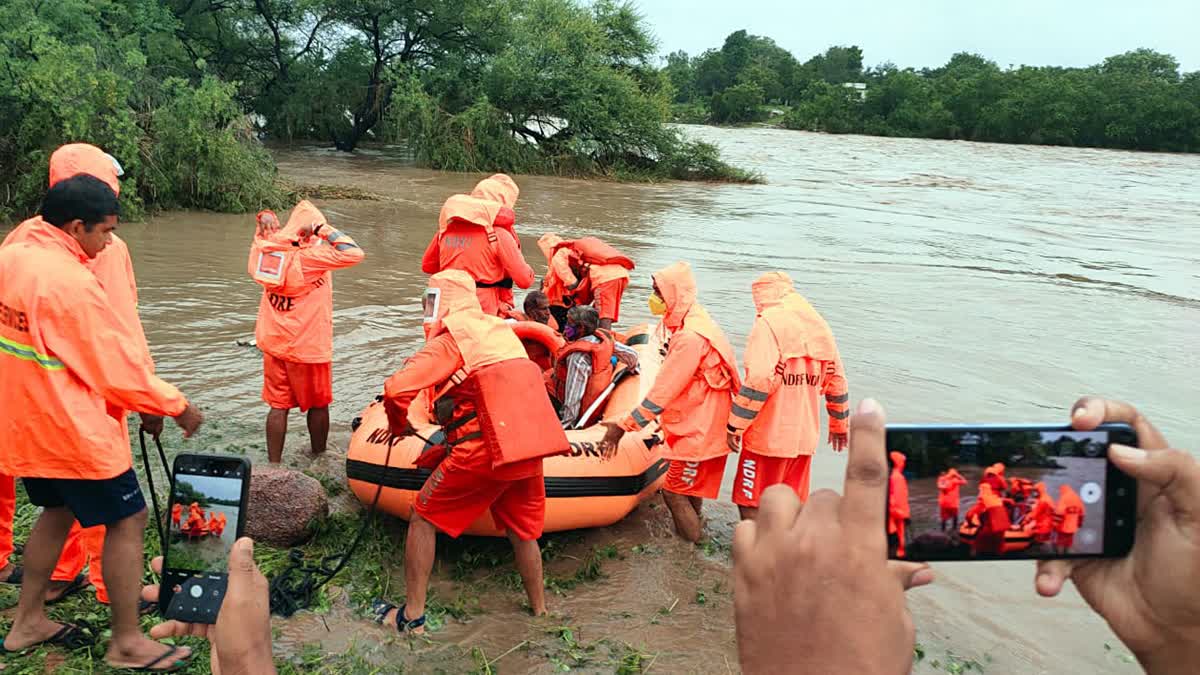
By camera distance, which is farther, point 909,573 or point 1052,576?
point 1052,576

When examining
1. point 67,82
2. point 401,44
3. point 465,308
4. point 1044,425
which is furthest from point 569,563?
point 401,44

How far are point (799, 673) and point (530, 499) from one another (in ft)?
10.8

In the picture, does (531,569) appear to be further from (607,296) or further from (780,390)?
(607,296)

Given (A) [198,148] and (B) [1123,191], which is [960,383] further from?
(B) [1123,191]

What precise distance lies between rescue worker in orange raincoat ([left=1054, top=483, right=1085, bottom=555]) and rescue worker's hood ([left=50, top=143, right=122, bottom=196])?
3.50 m

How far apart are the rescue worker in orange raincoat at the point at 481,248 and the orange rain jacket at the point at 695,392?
1.88 meters

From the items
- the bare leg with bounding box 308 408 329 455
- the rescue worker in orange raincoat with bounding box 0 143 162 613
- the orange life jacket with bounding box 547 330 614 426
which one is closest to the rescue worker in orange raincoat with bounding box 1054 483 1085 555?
the rescue worker in orange raincoat with bounding box 0 143 162 613

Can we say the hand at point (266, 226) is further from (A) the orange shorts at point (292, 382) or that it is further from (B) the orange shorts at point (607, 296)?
(B) the orange shorts at point (607, 296)

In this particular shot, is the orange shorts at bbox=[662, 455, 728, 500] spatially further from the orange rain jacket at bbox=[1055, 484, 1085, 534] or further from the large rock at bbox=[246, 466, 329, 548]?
the orange rain jacket at bbox=[1055, 484, 1085, 534]

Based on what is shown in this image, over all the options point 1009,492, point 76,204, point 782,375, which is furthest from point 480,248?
point 1009,492

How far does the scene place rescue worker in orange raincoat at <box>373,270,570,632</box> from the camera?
3.95m

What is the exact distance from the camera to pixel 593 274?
7539mm

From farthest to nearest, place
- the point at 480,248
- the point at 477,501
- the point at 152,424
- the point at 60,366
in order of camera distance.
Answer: the point at 480,248 < the point at 477,501 < the point at 152,424 < the point at 60,366

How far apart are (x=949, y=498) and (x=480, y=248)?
18.2 feet
